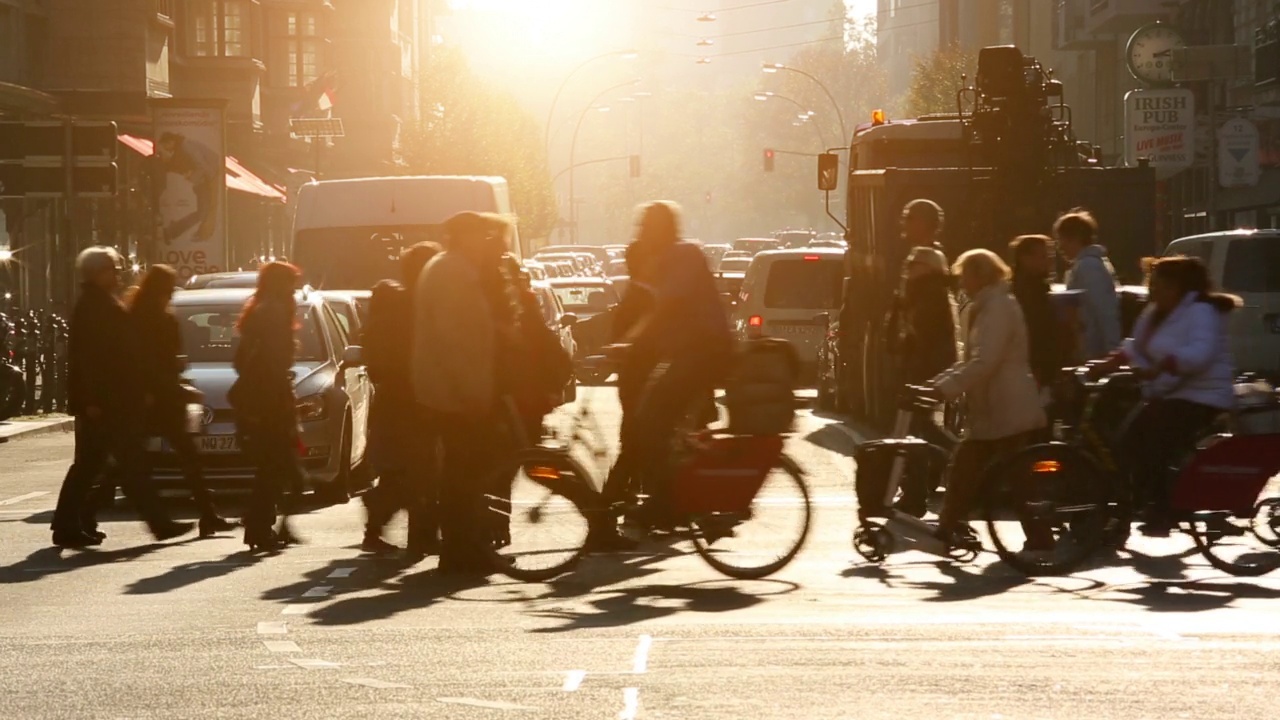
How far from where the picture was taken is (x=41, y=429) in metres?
25.4

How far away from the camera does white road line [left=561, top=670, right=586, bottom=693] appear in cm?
823

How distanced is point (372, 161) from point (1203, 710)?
71710 mm

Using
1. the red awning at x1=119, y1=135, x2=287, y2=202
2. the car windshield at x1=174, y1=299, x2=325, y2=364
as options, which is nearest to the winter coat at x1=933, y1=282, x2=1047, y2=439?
the car windshield at x1=174, y1=299, x2=325, y2=364

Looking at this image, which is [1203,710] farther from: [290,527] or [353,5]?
[353,5]

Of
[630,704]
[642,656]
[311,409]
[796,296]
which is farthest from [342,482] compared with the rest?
[796,296]

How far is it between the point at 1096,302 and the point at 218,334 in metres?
6.87

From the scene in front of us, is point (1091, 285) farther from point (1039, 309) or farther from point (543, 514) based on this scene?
point (543, 514)

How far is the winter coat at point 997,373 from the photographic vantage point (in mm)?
11859

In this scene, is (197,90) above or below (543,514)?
above

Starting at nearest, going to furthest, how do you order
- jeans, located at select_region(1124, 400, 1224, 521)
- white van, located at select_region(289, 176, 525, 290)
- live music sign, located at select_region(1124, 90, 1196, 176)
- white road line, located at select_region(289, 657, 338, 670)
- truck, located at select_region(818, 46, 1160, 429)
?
white road line, located at select_region(289, 657, 338, 670), jeans, located at select_region(1124, 400, 1224, 521), truck, located at select_region(818, 46, 1160, 429), white van, located at select_region(289, 176, 525, 290), live music sign, located at select_region(1124, 90, 1196, 176)

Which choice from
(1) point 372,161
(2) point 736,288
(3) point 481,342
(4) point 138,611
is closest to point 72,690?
(4) point 138,611

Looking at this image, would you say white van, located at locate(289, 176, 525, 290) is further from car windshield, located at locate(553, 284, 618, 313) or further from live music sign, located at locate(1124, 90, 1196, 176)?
car windshield, located at locate(553, 284, 618, 313)

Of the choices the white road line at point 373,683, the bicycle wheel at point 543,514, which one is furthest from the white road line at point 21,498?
the white road line at point 373,683

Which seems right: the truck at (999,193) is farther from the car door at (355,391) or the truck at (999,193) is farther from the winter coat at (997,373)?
the winter coat at (997,373)
